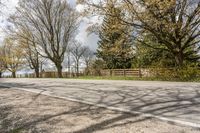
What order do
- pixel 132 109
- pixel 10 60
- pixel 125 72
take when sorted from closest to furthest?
1. pixel 132 109
2. pixel 125 72
3. pixel 10 60

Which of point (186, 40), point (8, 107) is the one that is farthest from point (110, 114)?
point (186, 40)

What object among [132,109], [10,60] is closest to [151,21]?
[132,109]

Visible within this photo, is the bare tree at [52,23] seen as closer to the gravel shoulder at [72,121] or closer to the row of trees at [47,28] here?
the row of trees at [47,28]

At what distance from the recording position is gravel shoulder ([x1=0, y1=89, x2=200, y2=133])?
A: 6.78 meters

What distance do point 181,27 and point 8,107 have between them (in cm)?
1670

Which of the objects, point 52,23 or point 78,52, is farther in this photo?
point 78,52

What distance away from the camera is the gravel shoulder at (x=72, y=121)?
6.78 metres

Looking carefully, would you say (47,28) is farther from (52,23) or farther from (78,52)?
(78,52)

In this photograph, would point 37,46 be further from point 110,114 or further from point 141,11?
point 110,114

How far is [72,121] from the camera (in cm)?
781

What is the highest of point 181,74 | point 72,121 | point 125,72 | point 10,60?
point 10,60

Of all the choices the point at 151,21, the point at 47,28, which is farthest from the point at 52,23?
the point at 151,21

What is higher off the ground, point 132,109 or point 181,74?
point 181,74

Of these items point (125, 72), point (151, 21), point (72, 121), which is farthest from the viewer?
point (125, 72)
